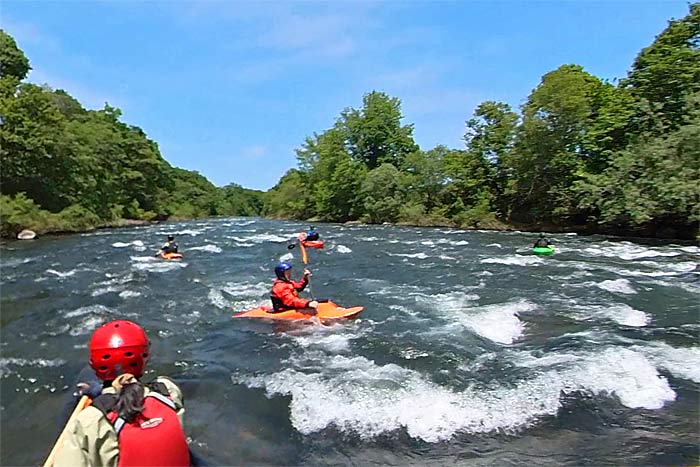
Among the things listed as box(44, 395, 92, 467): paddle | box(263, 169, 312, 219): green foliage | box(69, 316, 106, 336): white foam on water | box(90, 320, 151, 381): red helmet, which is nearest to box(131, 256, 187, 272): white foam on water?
box(69, 316, 106, 336): white foam on water

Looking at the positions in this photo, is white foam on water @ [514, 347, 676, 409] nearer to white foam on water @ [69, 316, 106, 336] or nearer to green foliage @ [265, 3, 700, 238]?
white foam on water @ [69, 316, 106, 336]

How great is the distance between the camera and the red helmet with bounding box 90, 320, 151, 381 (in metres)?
2.67

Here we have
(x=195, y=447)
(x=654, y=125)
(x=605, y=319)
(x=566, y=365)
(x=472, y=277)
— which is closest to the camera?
(x=195, y=447)

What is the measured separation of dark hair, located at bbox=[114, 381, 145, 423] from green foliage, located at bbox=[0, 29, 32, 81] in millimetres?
44454

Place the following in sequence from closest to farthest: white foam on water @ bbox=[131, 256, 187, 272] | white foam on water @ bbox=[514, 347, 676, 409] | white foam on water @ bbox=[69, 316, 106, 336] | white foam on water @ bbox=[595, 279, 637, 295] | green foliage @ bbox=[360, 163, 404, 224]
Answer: white foam on water @ bbox=[514, 347, 676, 409] < white foam on water @ bbox=[69, 316, 106, 336] < white foam on water @ bbox=[595, 279, 637, 295] < white foam on water @ bbox=[131, 256, 187, 272] < green foliage @ bbox=[360, 163, 404, 224]

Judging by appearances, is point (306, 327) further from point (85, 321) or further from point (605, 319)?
point (605, 319)

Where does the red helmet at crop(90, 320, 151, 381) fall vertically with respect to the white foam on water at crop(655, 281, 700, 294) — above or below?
above

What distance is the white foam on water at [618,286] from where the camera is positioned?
12.0 metres

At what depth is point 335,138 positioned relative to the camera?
57.8 meters

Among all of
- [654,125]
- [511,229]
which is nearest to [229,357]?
[654,125]

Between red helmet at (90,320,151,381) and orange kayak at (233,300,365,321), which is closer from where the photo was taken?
red helmet at (90,320,151,381)

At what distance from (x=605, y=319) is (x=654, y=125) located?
22.4 meters

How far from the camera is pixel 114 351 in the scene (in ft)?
8.78

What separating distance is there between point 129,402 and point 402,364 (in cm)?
513
